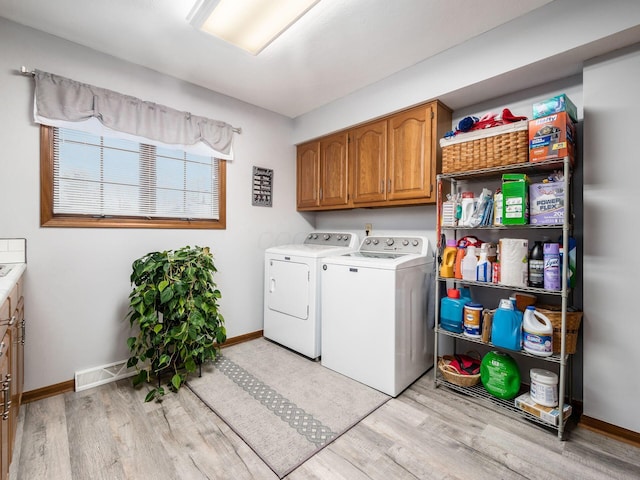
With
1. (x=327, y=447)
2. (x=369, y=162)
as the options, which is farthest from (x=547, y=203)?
(x=327, y=447)

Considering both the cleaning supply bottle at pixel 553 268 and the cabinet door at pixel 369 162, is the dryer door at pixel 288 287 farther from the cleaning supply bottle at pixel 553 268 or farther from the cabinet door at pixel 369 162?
the cleaning supply bottle at pixel 553 268

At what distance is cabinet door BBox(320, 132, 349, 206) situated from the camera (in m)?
2.94

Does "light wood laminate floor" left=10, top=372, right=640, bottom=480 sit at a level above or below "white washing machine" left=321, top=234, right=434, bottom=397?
below

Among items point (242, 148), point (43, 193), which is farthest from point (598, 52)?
point (43, 193)

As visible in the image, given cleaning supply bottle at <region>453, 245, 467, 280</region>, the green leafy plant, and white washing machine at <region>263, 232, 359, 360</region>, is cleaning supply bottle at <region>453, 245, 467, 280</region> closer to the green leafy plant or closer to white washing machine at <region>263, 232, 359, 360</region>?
white washing machine at <region>263, 232, 359, 360</region>

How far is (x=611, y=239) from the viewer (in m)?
1.67

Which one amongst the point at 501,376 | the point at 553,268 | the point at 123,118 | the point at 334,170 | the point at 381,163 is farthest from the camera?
the point at 334,170

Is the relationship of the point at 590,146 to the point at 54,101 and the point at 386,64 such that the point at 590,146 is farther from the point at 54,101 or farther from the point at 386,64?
the point at 54,101

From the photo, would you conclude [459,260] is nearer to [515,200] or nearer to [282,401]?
[515,200]

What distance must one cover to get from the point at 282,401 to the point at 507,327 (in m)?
1.50

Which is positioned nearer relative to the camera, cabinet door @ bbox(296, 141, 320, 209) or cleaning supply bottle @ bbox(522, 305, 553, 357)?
cleaning supply bottle @ bbox(522, 305, 553, 357)

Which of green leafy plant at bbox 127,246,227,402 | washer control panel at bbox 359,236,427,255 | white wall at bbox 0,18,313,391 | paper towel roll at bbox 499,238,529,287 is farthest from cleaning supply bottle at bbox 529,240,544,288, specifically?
white wall at bbox 0,18,313,391

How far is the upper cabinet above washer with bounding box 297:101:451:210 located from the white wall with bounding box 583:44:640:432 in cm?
90

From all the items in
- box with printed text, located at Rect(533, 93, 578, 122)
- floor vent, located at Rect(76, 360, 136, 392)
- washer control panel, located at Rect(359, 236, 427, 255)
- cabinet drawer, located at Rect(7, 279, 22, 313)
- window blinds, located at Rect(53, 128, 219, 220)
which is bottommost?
floor vent, located at Rect(76, 360, 136, 392)
